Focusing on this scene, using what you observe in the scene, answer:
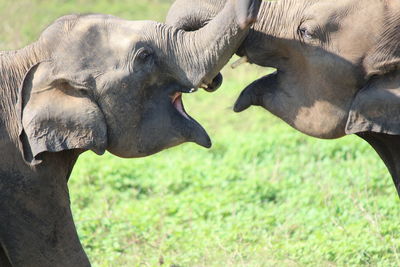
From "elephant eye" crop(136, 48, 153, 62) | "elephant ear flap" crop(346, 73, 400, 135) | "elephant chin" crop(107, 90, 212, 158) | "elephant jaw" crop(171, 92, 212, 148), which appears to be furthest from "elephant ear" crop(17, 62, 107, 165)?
→ "elephant ear flap" crop(346, 73, 400, 135)

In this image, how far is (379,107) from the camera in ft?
16.1

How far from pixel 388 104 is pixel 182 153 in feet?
16.4

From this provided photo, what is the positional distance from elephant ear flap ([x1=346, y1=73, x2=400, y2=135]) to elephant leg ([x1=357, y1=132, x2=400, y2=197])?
7.8 inches

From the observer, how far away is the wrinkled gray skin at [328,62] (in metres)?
4.87

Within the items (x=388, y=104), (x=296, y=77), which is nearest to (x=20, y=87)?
(x=296, y=77)

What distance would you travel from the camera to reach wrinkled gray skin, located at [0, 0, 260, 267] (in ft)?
14.7

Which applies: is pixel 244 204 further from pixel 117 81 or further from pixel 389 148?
pixel 117 81

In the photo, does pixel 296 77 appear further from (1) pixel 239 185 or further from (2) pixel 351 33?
(1) pixel 239 185

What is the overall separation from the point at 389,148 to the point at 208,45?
1162 mm

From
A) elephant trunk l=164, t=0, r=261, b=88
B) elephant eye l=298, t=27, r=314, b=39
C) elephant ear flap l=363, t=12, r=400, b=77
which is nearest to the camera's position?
elephant trunk l=164, t=0, r=261, b=88

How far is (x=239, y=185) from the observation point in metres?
8.35

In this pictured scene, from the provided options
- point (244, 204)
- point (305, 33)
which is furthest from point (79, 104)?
point (244, 204)

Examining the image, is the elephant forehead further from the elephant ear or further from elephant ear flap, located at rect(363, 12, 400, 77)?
elephant ear flap, located at rect(363, 12, 400, 77)

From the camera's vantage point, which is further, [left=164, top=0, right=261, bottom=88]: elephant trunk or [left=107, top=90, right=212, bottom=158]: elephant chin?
[left=107, top=90, right=212, bottom=158]: elephant chin
